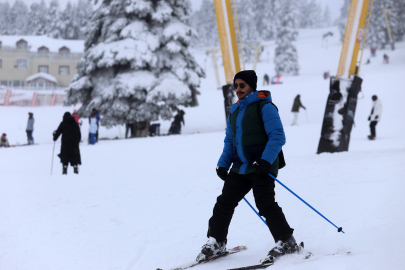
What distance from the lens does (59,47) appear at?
55125 mm

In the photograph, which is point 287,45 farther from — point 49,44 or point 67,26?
point 67,26

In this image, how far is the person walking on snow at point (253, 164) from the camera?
329 centimetres

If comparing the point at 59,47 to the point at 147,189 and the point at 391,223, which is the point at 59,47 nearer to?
the point at 147,189

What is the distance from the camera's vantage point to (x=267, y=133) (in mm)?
3320

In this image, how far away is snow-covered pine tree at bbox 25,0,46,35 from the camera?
2394 inches

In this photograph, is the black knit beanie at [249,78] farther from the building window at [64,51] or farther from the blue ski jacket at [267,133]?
the building window at [64,51]

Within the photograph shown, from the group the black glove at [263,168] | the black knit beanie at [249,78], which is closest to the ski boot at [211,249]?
the black glove at [263,168]

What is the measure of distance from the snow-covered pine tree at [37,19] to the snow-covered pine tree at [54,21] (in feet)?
2.76

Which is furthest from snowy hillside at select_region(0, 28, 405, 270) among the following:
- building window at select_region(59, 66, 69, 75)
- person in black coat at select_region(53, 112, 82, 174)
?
building window at select_region(59, 66, 69, 75)

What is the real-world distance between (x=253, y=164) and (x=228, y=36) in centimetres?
752

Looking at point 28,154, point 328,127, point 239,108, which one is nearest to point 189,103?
point 28,154

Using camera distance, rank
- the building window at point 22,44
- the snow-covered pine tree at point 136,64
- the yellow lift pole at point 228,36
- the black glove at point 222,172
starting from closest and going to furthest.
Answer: the black glove at point 222,172, the yellow lift pole at point 228,36, the snow-covered pine tree at point 136,64, the building window at point 22,44

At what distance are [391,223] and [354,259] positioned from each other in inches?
52.8

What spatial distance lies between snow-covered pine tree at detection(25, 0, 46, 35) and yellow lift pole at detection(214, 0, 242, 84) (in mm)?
57375
